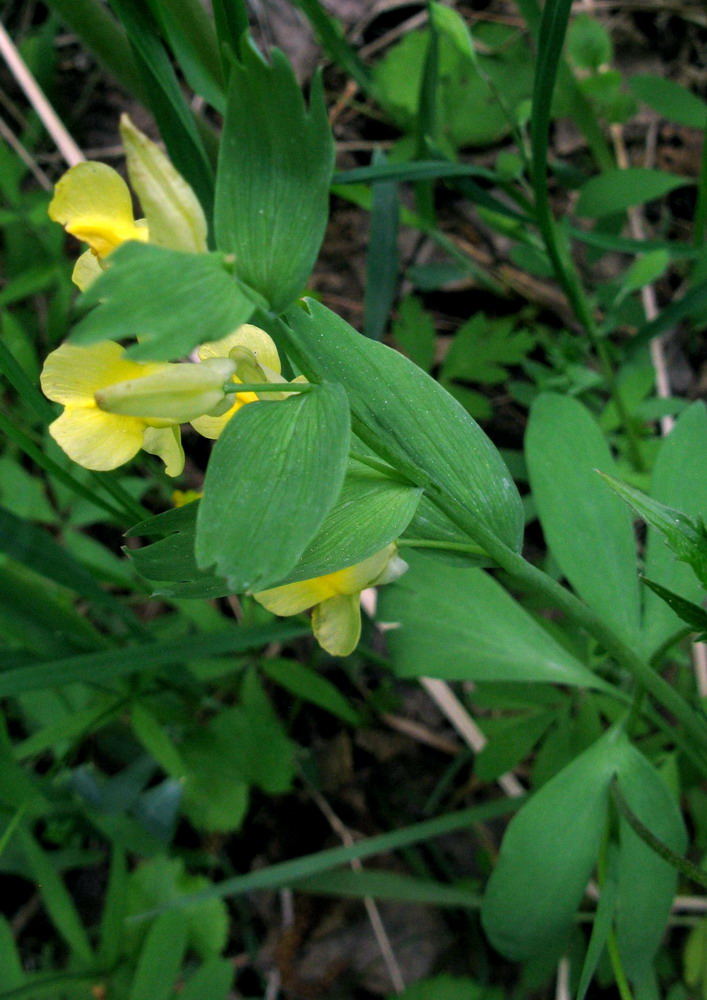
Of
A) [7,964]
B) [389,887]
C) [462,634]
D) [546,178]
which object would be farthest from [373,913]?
[546,178]

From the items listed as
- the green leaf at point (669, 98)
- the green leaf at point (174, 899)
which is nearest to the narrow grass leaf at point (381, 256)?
the green leaf at point (669, 98)

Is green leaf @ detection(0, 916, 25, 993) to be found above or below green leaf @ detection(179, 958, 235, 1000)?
above

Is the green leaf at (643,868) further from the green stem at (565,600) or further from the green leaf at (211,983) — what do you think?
the green leaf at (211,983)

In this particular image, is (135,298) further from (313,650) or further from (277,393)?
(313,650)

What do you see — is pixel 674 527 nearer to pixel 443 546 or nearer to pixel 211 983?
pixel 443 546

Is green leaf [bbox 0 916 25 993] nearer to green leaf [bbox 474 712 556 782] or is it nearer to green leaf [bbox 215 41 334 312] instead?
green leaf [bbox 474 712 556 782]

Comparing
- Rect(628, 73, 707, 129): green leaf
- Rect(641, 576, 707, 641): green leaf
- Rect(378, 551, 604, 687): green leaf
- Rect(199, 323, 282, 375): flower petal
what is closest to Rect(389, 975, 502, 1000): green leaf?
Rect(378, 551, 604, 687): green leaf
